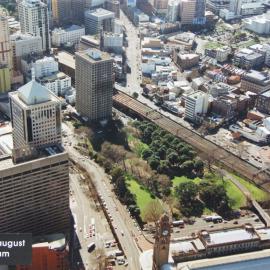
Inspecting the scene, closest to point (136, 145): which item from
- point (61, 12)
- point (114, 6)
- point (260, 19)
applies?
point (61, 12)

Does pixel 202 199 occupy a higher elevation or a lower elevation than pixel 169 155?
lower

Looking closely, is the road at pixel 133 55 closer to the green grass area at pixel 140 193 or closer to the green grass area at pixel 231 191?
the green grass area at pixel 231 191

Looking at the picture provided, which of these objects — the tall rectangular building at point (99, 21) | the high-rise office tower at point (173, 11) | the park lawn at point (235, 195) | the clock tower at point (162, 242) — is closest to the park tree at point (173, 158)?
the park lawn at point (235, 195)

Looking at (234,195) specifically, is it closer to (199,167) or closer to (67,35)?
(199,167)

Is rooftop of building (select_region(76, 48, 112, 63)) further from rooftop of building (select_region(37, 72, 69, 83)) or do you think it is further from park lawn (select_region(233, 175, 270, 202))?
park lawn (select_region(233, 175, 270, 202))

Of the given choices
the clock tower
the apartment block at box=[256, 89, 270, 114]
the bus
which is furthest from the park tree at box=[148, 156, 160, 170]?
the apartment block at box=[256, 89, 270, 114]

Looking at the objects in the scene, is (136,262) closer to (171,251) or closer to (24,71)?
(171,251)
